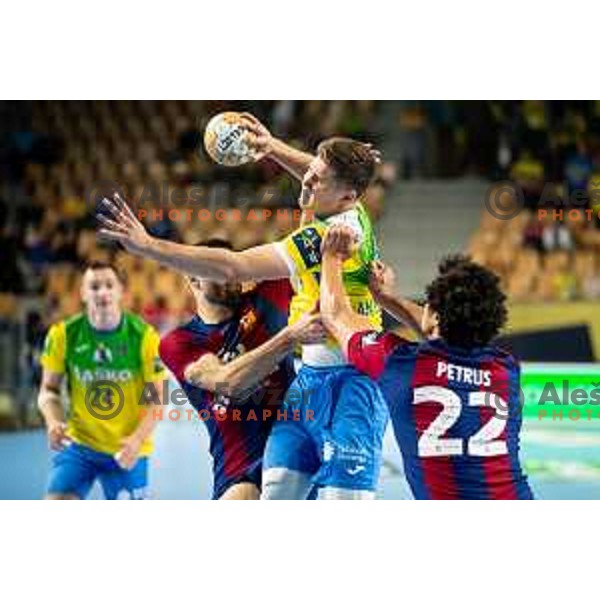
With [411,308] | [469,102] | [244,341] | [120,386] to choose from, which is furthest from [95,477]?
[469,102]

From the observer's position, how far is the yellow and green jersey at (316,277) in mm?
6289

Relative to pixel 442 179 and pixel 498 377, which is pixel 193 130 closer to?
pixel 442 179

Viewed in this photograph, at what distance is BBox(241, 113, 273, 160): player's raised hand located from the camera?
683 cm

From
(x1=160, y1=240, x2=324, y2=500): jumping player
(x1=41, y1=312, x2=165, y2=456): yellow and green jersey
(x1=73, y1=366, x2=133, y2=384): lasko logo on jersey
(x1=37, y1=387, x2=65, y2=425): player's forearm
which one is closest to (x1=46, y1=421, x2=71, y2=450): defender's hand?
(x1=37, y1=387, x2=65, y2=425): player's forearm

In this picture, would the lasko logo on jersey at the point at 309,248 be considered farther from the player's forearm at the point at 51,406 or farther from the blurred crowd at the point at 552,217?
the blurred crowd at the point at 552,217

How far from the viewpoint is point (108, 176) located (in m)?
8.49

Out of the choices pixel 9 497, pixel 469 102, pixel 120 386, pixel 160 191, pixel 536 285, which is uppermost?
pixel 469 102

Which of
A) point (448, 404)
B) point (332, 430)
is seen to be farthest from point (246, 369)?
point (448, 404)

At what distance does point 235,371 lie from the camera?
6.41 meters

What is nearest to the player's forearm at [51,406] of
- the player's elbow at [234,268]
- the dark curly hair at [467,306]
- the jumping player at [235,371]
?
the jumping player at [235,371]

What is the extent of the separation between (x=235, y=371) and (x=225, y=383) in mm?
96

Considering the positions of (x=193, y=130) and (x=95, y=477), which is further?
(x=193, y=130)

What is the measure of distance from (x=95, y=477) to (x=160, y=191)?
168 centimetres

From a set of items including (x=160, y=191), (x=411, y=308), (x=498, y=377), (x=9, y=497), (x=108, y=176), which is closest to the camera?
(x=498, y=377)
